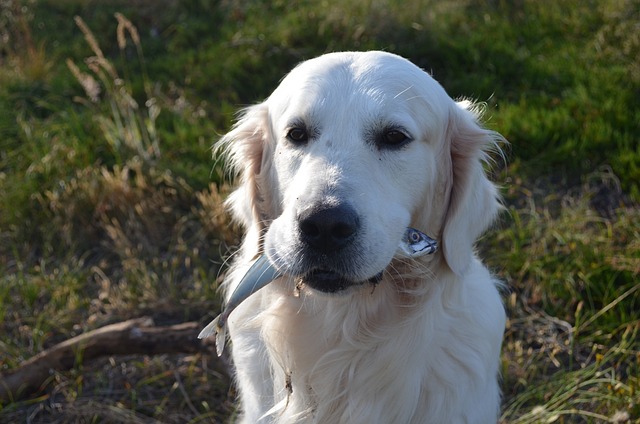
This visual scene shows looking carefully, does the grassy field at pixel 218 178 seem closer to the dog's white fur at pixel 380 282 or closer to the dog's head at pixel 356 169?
the dog's white fur at pixel 380 282

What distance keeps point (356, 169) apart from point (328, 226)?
0.87ft

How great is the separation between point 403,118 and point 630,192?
241 centimetres

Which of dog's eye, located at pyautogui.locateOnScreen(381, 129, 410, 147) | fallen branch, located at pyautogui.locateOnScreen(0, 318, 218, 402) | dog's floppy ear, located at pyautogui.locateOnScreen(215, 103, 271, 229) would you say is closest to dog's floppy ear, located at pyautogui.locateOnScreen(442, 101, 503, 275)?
dog's eye, located at pyautogui.locateOnScreen(381, 129, 410, 147)

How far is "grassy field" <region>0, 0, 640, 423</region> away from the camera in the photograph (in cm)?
360

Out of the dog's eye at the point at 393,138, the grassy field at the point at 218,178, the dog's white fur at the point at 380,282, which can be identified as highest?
the dog's eye at the point at 393,138

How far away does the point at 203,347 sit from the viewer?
366 cm

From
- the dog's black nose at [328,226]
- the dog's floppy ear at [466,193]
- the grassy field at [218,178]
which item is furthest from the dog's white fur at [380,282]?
the grassy field at [218,178]

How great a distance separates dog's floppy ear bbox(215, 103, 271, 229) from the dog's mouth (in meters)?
0.57

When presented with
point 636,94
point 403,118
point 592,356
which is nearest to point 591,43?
point 636,94

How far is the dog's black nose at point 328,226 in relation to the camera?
7.25 feet

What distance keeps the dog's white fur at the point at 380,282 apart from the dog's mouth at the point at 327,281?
0.20 feet

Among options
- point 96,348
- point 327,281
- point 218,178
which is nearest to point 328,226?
point 327,281

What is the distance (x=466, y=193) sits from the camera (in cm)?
278

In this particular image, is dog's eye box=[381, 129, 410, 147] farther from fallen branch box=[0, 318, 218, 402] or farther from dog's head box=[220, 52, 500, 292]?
fallen branch box=[0, 318, 218, 402]
